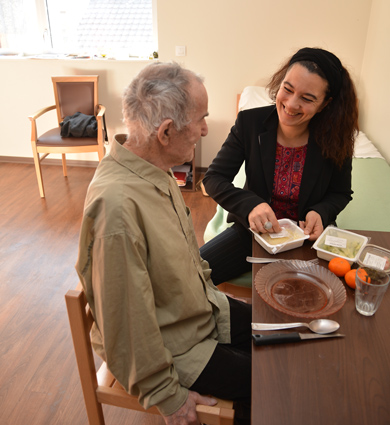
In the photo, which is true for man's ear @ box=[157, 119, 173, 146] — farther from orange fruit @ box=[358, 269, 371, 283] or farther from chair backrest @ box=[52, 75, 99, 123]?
chair backrest @ box=[52, 75, 99, 123]

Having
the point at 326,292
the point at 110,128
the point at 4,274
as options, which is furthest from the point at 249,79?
the point at 326,292

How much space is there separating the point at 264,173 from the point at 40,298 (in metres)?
1.48

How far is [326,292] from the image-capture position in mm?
994

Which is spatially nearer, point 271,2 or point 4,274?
point 4,274

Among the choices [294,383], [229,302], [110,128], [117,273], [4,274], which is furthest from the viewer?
[110,128]

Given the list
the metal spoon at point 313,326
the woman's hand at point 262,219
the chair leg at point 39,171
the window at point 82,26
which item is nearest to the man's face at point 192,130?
the woman's hand at point 262,219

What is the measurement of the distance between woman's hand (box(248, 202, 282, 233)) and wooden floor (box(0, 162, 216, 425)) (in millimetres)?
894

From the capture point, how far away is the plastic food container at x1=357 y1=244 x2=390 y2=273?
106 cm

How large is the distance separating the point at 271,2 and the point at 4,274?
293 centimetres

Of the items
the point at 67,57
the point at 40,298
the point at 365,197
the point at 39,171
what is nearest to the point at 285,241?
the point at 365,197

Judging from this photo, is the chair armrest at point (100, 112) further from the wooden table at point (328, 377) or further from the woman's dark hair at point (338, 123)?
the wooden table at point (328, 377)

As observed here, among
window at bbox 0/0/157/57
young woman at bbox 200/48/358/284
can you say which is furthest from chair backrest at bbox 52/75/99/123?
young woman at bbox 200/48/358/284

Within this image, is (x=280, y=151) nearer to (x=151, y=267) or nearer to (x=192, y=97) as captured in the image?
(x=192, y=97)

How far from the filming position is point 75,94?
3.40m
